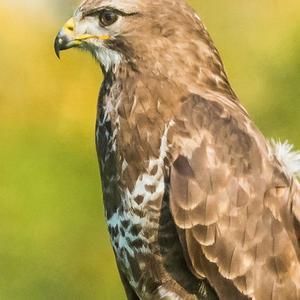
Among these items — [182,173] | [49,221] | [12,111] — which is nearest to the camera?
[182,173]

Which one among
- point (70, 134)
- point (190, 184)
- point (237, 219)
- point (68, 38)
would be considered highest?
point (70, 134)

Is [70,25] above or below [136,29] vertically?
above

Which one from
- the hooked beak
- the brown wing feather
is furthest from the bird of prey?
the hooked beak

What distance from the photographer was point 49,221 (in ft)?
37.4

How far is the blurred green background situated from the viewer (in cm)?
1133

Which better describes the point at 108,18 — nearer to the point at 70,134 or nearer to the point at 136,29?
the point at 136,29

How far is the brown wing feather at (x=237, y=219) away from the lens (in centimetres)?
674

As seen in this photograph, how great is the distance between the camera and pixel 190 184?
6.71 m

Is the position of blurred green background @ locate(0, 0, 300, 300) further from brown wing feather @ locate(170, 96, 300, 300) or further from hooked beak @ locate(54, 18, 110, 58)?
brown wing feather @ locate(170, 96, 300, 300)

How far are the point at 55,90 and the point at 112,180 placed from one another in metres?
5.19

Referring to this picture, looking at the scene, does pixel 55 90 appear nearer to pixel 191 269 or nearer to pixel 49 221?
pixel 49 221

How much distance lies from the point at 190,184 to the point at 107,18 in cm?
99

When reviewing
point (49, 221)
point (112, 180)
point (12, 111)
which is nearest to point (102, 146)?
point (112, 180)

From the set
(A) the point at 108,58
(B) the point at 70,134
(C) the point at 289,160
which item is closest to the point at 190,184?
(C) the point at 289,160
